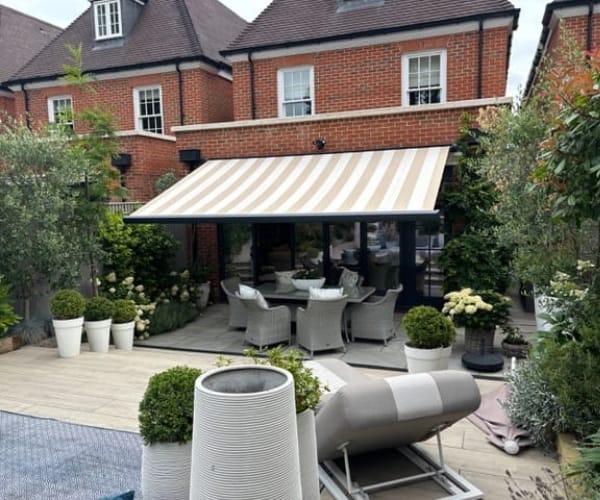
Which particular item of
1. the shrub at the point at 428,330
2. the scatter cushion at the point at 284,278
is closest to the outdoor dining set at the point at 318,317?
the scatter cushion at the point at 284,278

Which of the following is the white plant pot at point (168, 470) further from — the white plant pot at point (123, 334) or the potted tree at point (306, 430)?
the white plant pot at point (123, 334)

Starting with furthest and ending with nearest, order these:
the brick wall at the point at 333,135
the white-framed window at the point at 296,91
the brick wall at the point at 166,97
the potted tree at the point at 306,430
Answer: the brick wall at the point at 166,97 → the white-framed window at the point at 296,91 → the brick wall at the point at 333,135 → the potted tree at the point at 306,430

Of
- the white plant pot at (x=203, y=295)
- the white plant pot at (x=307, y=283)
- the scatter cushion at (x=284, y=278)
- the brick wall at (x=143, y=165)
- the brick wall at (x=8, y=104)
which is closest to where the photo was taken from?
the white plant pot at (x=307, y=283)

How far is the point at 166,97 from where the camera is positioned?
59.3 feet

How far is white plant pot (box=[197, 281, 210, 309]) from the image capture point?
13.1 metres

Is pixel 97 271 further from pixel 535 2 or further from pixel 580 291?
pixel 535 2

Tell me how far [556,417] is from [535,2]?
40.9 feet

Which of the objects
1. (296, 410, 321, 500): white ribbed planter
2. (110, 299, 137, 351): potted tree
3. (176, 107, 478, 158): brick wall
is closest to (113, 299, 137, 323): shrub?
(110, 299, 137, 351): potted tree

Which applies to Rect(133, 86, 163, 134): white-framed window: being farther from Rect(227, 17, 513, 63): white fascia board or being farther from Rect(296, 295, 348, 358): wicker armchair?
Rect(296, 295, 348, 358): wicker armchair

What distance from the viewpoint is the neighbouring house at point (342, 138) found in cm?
988

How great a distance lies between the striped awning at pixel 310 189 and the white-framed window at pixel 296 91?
3.82 m

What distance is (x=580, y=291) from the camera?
4.95 meters

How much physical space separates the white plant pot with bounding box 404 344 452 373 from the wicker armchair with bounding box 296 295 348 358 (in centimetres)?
189

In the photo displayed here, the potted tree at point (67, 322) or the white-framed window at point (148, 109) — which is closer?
the potted tree at point (67, 322)
